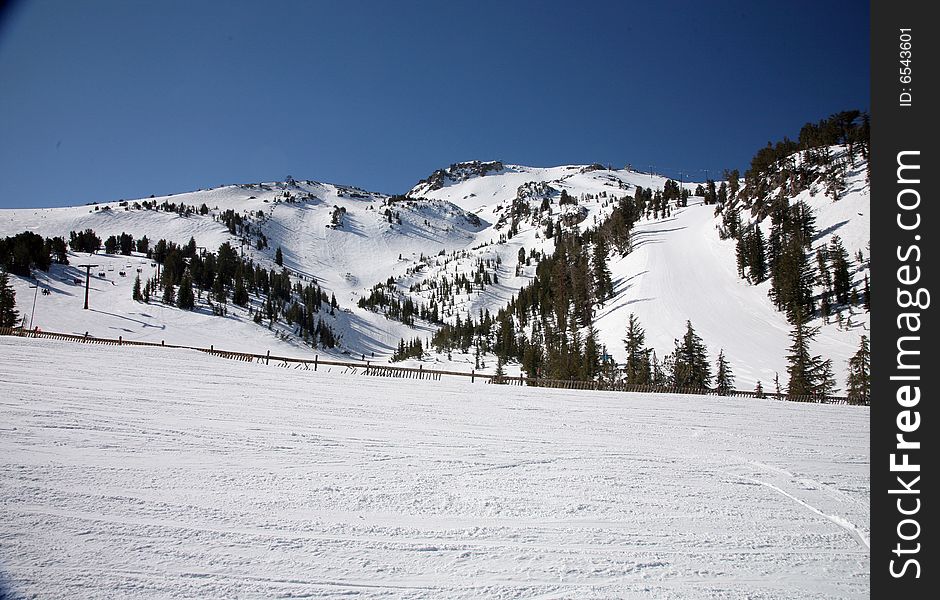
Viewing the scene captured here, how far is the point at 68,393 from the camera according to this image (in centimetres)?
1173

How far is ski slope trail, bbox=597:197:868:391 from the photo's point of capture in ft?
146

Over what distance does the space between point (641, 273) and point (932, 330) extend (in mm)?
74809

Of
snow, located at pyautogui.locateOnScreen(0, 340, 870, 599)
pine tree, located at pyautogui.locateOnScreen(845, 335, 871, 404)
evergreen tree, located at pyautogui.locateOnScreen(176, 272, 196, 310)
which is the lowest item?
snow, located at pyautogui.locateOnScreen(0, 340, 870, 599)

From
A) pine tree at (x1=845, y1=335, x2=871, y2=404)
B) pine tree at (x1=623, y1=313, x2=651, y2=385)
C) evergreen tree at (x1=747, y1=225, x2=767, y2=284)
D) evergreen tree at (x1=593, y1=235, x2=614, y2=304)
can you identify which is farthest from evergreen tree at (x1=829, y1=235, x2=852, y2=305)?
evergreen tree at (x1=593, y1=235, x2=614, y2=304)

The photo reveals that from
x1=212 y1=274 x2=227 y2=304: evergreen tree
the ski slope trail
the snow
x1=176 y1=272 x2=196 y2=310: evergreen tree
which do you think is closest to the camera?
the snow

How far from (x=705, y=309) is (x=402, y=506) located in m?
63.2

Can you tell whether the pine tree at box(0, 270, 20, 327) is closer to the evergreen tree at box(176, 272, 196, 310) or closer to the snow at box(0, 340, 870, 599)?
the evergreen tree at box(176, 272, 196, 310)

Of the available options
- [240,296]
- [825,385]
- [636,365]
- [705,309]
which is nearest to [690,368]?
[636,365]

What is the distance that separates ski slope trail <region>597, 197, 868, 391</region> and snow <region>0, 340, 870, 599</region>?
37976 mm

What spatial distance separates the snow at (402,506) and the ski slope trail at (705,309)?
37976 millimetres

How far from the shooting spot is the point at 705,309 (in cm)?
5819

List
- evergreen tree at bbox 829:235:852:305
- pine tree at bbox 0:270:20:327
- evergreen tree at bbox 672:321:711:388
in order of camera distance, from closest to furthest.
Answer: evergreen tree at bbox 672:321:711:388
pine tree at bbox 0:270:20:327
evergreen tree at bbox 829:235:852:305

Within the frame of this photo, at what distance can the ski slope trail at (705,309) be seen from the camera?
44531mm

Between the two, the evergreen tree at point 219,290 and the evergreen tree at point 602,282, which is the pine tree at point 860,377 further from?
the evergreen tree at point 219,290
